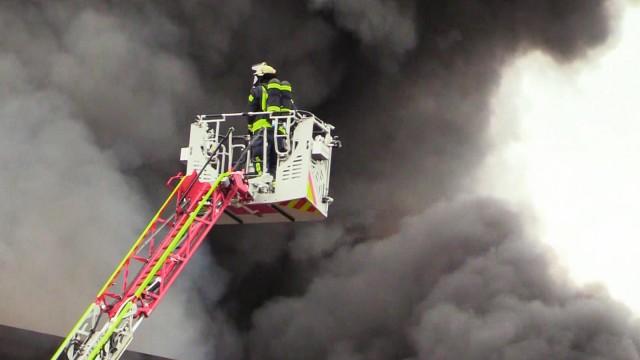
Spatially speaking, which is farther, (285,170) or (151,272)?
(285,170)

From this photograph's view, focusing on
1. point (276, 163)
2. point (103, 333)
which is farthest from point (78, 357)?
point (276, 163)

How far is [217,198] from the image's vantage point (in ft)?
40.2

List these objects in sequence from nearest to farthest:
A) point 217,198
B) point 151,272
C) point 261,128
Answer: point 151,272 → point 217,198 → point 261,128

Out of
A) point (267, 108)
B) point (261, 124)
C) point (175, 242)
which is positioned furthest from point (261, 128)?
point (175, 242)

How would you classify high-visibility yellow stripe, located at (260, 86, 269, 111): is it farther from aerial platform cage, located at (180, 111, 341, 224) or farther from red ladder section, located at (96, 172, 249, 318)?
red ladder section, located at (96, 172, 249, 318)

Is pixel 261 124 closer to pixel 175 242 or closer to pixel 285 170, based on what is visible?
pixel 285 170

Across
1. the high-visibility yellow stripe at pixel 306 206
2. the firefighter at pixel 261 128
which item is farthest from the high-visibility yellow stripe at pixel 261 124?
the high-visibility yellow stripe at pixel 306 206

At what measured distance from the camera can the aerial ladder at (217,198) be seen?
11.5 meters

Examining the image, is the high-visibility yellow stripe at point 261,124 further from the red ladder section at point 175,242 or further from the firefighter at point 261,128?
the red ladder section at point 175,242

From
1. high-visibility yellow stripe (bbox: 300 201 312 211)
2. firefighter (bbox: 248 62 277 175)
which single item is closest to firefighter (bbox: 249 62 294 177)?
firefighter (bbox: 248 62 277 175)

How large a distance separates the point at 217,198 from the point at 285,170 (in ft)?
3.01

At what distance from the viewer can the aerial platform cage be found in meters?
12.5

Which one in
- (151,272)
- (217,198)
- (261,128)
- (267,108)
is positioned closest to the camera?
(151,272)

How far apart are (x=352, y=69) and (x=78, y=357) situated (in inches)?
529
